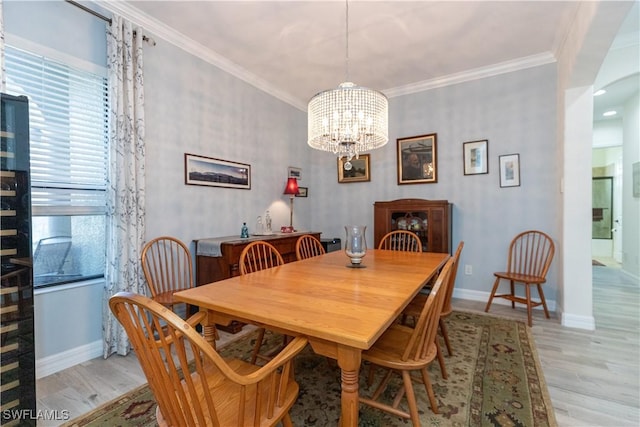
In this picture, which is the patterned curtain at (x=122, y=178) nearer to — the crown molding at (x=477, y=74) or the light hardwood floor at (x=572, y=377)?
the light hardwood floor at (x=572, y=377)

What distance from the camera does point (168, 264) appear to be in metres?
2.65

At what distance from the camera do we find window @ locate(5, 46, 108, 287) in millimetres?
1975

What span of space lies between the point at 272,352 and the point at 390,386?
87 centimetres

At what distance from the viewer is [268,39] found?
2791mm

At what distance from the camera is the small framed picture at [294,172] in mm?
4197

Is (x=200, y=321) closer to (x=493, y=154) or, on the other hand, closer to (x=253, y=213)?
(x=253, y=213)

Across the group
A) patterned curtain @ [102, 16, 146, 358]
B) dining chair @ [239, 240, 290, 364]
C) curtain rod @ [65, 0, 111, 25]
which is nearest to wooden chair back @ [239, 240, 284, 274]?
dining chair @ [239, 240, 290, 364]

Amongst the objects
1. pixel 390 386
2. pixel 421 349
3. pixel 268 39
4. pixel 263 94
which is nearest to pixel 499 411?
pixel 390 386

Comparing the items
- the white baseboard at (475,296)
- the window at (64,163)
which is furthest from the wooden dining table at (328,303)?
the white baseboard at (475,296)

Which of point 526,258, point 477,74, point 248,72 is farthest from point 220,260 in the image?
point 477,74

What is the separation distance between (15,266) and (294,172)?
10.4ft

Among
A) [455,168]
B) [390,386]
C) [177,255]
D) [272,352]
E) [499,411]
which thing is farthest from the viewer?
[455,168]

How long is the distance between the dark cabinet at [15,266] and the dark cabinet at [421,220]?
313 centimetres

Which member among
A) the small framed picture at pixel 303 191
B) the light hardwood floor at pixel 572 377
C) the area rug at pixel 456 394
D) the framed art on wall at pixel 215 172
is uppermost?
the framed art on wall at pixel 215 172
